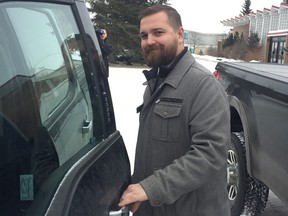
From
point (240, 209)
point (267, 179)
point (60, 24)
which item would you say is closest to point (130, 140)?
point (240, 209)

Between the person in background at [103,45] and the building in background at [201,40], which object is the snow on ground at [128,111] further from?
the building in background at [201,40]

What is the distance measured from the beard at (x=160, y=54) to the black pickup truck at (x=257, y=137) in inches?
37.4

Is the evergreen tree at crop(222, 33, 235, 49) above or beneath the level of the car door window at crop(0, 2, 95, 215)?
beneath

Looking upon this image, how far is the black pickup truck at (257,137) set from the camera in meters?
2.26

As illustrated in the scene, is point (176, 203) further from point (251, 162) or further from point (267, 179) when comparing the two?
point (251, 162)

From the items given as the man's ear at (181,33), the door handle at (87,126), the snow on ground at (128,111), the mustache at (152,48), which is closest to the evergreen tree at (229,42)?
the snow on ground at (128,111)

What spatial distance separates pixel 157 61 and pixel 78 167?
63cm

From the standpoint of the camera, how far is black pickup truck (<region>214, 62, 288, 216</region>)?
2.26m

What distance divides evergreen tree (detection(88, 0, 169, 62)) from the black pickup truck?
20.9 metres

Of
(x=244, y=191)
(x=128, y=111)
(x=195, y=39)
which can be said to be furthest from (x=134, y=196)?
(x=195, y=39)

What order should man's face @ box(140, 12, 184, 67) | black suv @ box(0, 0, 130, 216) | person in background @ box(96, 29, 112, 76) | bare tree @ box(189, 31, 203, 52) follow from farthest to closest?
1. bare tree @ box(189, 31, 203, 52)
2. person in background @ box(96, 29, 112, 76)
3. man's face @ box(140, 12, 184, 67)
4. black suv @ box(0, 0, 130, 216)

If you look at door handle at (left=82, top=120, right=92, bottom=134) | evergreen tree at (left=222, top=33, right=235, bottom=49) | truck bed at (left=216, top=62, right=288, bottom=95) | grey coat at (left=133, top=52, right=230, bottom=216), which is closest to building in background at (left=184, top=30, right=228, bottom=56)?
evergreen tree at (left=222, top=33, right=235, bottom=49)

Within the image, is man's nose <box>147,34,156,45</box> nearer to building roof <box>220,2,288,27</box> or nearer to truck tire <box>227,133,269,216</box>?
truck tire <box>227,133,269,216</box>

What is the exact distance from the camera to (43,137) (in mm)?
1195
